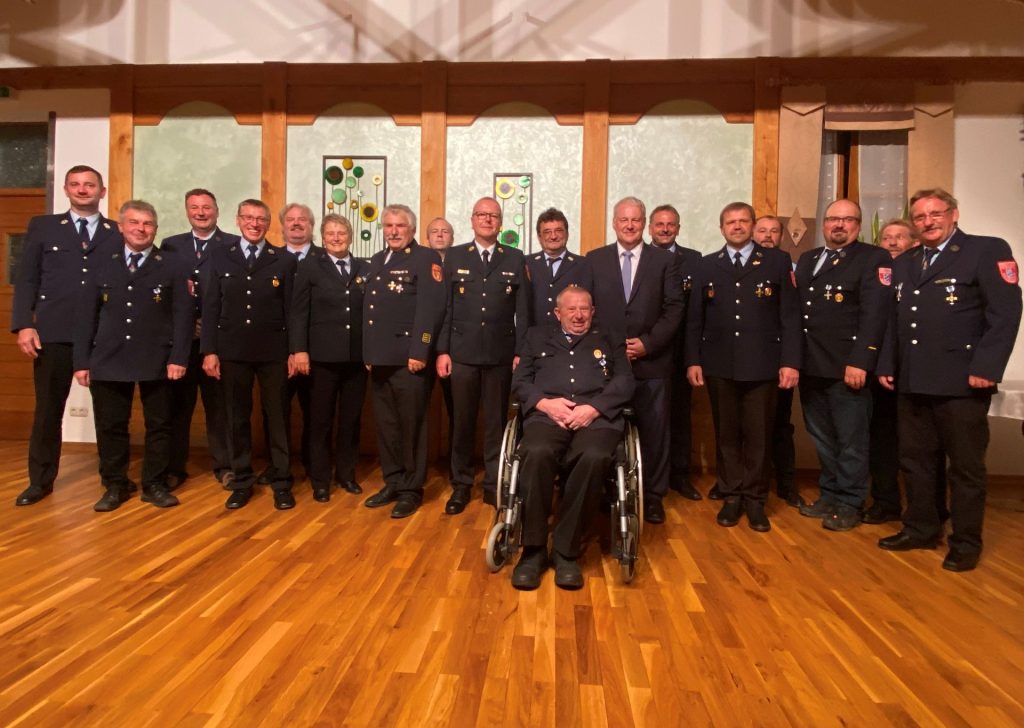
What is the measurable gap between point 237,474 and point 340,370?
0.72 metres

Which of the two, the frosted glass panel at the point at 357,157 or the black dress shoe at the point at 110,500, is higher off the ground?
the frosted glass panel at the point at 357,157

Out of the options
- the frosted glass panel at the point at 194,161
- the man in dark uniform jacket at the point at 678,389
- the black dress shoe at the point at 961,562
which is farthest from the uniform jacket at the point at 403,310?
the black dress shoe at the point at 961,562

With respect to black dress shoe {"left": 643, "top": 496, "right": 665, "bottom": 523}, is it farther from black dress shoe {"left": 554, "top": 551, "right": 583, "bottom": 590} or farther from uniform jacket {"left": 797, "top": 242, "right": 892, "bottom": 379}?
uniform jacket {"left": 797, "top": 242, "right": 892, "bottom": 379}

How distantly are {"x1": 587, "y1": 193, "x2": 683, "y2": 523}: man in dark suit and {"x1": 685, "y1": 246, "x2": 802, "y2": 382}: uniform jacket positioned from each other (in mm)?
216

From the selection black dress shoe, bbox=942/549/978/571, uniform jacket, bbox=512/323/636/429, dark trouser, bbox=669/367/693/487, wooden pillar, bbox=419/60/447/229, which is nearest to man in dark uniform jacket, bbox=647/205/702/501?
dark trouser, bbox=669/367/693/487

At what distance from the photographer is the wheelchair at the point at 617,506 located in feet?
7.70

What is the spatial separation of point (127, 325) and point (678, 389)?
2.82 m

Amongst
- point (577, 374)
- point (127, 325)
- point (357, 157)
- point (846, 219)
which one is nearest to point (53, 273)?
point (127, 325)

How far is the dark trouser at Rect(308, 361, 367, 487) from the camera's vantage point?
339cm

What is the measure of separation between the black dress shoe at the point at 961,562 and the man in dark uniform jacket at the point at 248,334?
114 inches

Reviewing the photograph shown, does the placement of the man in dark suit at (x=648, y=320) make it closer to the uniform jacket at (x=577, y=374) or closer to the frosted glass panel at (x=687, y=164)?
the uniform jacket at (x=577, y=374)

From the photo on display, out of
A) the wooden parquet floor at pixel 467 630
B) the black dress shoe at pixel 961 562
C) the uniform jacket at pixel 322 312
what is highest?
the uniform jacket at pixel 322 312

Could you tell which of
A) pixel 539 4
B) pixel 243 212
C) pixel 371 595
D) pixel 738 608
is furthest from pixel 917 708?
pixel 539 4

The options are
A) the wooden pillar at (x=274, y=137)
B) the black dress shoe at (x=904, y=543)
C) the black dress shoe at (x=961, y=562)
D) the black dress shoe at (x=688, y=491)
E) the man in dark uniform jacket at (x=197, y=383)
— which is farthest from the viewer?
the wooden pillar at (x=274, y=137)
